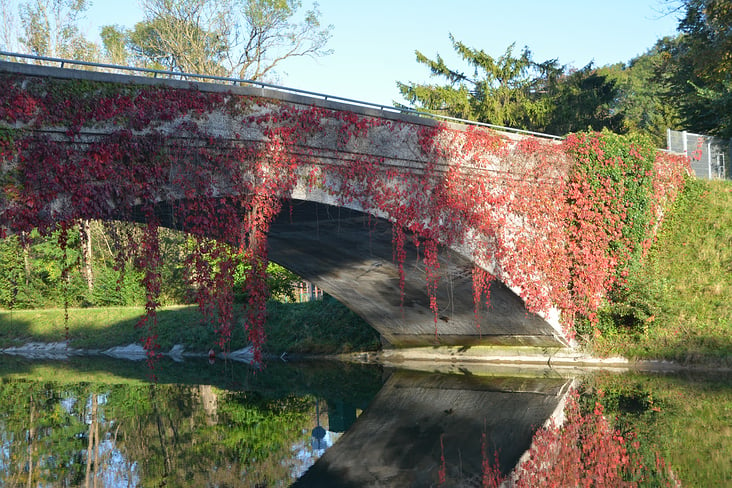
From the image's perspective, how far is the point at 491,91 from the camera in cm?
3475

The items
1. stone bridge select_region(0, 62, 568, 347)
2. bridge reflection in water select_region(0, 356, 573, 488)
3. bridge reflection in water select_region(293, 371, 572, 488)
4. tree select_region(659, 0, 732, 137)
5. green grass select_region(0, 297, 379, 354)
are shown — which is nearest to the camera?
bridge reflection in water select_region(293, 371, 572, 488)

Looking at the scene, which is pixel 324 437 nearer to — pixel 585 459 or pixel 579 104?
pixel 585 459

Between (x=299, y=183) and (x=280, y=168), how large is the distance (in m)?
0.47

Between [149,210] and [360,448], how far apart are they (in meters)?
4.57

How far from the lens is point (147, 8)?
3147 centimetres

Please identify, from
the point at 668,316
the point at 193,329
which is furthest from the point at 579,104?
the point at 193,329

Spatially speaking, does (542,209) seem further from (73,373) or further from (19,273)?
(19,273)

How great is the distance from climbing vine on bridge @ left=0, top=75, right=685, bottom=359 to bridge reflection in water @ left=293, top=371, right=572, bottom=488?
232 centimetres

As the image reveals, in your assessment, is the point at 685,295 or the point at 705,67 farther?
the point at 705,67

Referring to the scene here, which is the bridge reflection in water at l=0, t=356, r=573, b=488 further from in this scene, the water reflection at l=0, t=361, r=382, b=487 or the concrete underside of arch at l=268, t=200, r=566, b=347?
the concrete underside of arch at l=268, t=200, r=566, b=347

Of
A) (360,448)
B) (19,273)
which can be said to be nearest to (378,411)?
(360,448)

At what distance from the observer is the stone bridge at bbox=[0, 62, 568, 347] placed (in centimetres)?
1032

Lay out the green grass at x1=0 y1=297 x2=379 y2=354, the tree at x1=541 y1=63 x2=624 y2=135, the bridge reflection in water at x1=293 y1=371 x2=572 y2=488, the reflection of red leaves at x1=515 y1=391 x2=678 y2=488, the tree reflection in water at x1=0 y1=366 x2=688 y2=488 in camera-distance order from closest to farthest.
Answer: the reflection of red leaves at x1=515 y1=391 x2=678 y2=488
the tree reflection in water at x1=0 y1=366 x2=688 y2=488
the bridge reflection in water at x1=293 y1=371 x2=572 y2=488
the green grass at x1=0 y1=297 x2=379 y2=354
the tree at x1=541 y1=63 x2=624 y2=135

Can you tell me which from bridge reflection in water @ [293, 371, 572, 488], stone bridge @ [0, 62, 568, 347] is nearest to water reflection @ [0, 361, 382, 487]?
bridge reflection in water @ [293, 371, 572, 488]
